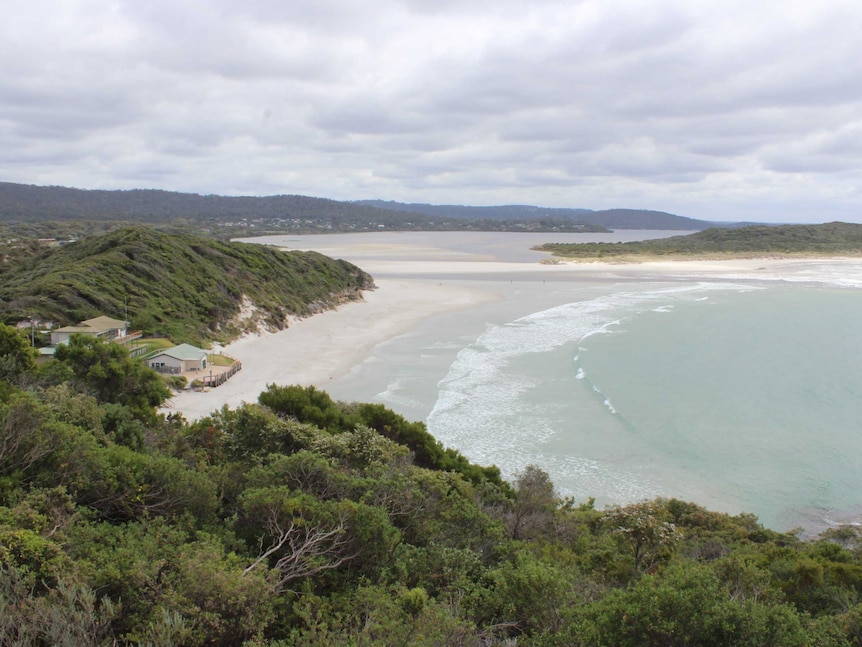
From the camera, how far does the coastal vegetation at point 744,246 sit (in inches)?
4112

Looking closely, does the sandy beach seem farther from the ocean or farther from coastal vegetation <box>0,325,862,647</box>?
coastal vegetation <box>0,325,862,647</box>

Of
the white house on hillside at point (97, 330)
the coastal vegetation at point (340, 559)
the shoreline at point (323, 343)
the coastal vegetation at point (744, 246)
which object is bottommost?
the shoreline at point (323, 343)

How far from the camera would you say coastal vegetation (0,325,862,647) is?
5.71 metres

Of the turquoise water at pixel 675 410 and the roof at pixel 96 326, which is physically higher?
the roof at pixel 96 326

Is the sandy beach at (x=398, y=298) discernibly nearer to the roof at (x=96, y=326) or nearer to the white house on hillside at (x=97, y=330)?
the white house on hillside at (x=97, y=330)

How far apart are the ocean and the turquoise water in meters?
0.07

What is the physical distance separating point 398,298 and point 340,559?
151ft

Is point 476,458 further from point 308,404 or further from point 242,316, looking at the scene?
point 242,316

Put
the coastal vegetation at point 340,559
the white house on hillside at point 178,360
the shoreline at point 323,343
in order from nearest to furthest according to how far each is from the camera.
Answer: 1. the coastal vegetation at point 340,559
2. the shoreline at point 323,343
3. the white house on hillside at point 178,360

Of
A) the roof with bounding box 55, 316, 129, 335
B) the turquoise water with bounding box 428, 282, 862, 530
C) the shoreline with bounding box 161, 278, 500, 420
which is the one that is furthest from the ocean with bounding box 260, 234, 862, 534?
the roof with bounding box 55, 316, 129, 335

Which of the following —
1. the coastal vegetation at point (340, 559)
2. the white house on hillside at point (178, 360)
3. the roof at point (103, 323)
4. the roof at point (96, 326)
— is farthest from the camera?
the roof at point (103, 323)

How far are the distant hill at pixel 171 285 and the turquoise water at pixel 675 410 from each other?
15.0m

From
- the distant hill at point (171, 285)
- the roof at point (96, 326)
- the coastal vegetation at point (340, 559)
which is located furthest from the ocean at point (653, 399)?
the roof at point (96, 326)

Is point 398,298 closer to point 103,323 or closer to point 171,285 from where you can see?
point 171,285
